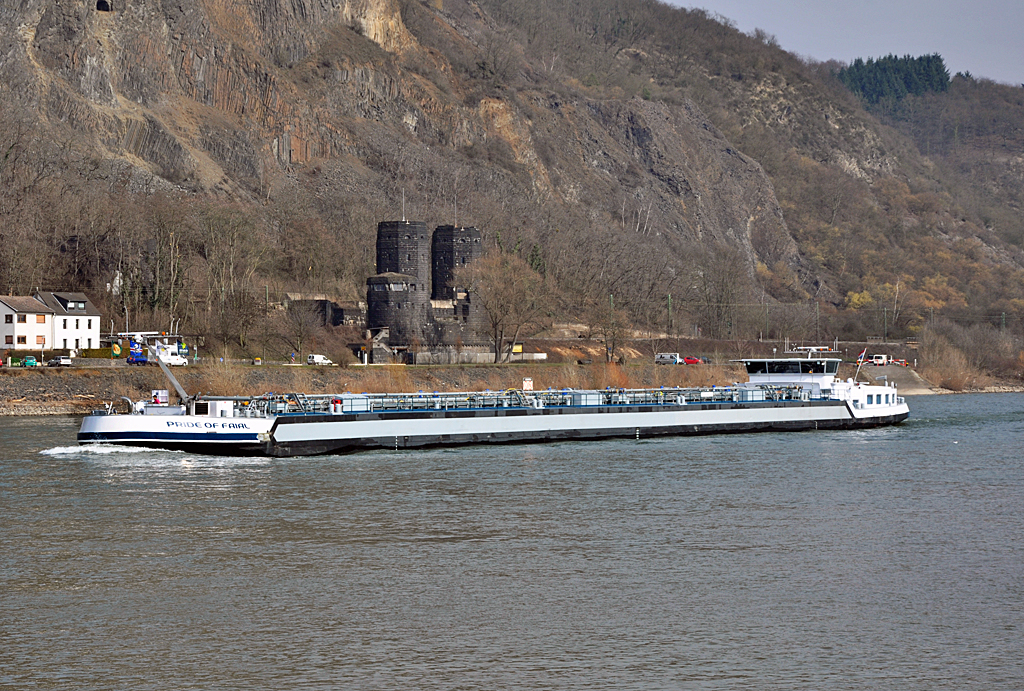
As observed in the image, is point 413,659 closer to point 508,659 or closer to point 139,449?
point 508,659

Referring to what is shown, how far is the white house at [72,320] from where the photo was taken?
350ft

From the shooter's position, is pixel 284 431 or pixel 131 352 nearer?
pixel 284 431

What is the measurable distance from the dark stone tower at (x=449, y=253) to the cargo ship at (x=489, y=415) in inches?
3205

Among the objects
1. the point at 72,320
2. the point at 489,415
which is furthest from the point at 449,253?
the point at 489,415

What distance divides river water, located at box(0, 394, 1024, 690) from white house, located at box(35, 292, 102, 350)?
54868 millimetres

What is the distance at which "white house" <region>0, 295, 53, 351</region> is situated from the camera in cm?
10225

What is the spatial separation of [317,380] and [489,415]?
37.4m

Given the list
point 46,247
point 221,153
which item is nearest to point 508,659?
point 46,247

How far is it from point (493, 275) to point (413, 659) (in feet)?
380

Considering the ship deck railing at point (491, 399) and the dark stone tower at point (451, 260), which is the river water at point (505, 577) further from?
the dark stone tower at point (451, 260)

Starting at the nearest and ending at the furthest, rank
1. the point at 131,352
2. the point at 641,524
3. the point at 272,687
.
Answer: the point at 272,687
the point at 641,524
the point at 131,352

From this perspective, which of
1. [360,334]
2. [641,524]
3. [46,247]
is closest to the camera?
[641,524]

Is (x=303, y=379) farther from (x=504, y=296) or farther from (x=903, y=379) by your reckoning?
(x=903, y=379)

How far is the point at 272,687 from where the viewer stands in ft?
73.3
